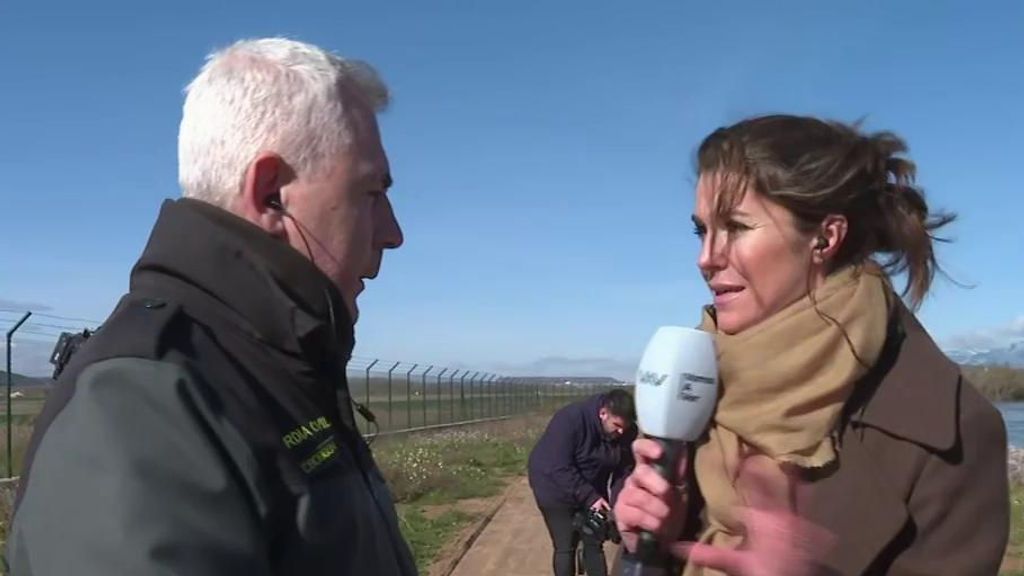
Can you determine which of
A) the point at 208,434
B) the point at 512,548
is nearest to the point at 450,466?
the point at 512,548

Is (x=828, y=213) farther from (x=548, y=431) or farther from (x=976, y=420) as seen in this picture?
(x=548, y=431)

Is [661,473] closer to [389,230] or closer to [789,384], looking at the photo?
[789,384]

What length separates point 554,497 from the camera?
9891 millimetres

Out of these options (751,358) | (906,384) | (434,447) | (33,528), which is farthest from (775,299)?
(434,447)

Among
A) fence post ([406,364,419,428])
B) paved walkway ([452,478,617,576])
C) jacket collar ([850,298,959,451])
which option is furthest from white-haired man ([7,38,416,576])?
Result: fence post ([406,364,419,428])

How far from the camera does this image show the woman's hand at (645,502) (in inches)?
82.3

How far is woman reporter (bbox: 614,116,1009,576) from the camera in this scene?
2.20 m

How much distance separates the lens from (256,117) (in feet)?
6.90

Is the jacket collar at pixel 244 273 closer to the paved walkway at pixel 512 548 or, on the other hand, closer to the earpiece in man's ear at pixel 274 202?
the earpiece in man's ear at pixel 274 202

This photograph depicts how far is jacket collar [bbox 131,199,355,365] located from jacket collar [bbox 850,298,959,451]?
109cm

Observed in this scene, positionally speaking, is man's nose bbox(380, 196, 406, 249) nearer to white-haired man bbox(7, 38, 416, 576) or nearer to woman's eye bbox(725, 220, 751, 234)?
white-haired man bbox(7, 38, 416, 576)

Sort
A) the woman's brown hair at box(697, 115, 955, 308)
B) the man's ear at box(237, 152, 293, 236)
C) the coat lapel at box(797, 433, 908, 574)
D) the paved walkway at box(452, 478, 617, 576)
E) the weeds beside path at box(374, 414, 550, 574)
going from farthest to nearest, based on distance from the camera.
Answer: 1. the weeds beside path at box(374, 414, 550, 574)
2. the paved walkway at box(452, 478, 617, 576)
3. the woman's brown hair at box(697, 115, 955, 308)
4. the coat lapel at box(797, 433, 908, 574)
5. the man's ear at box(237, 152, 293, 236)

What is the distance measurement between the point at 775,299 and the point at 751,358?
16 centimetres

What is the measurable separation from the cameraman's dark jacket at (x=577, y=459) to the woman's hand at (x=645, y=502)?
7592mm
